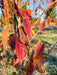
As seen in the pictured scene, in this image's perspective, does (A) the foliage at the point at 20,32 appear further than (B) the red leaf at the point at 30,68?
Answer: No

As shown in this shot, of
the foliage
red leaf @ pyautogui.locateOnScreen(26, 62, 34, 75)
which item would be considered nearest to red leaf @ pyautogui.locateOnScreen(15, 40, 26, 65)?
the foliage

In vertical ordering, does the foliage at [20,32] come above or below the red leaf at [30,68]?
above

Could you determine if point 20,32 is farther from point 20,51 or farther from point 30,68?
point 30,68

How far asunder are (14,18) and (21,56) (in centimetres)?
12

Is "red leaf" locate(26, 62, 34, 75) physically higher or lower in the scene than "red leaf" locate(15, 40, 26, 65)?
lower

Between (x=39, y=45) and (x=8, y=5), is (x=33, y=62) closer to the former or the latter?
(x=39, y=45)

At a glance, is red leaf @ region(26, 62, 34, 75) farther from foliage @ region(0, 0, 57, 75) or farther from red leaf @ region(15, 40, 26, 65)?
red leaf @ region(15, 40, 26, 65)

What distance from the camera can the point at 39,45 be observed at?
15.5 inches

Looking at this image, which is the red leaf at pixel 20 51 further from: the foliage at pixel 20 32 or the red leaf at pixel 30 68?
the red leaf at pixel 30 68

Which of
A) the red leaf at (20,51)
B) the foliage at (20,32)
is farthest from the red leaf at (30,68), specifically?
the red leaf at (20,51)

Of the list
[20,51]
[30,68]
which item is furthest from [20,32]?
[30,68]

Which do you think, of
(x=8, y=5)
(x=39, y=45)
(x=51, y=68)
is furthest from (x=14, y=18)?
(x=51, y=68)

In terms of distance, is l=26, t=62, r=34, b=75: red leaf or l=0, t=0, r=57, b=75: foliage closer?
l=0, t=0, r=57, b=75: foliage

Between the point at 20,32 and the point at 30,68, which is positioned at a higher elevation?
the point at 20,32
